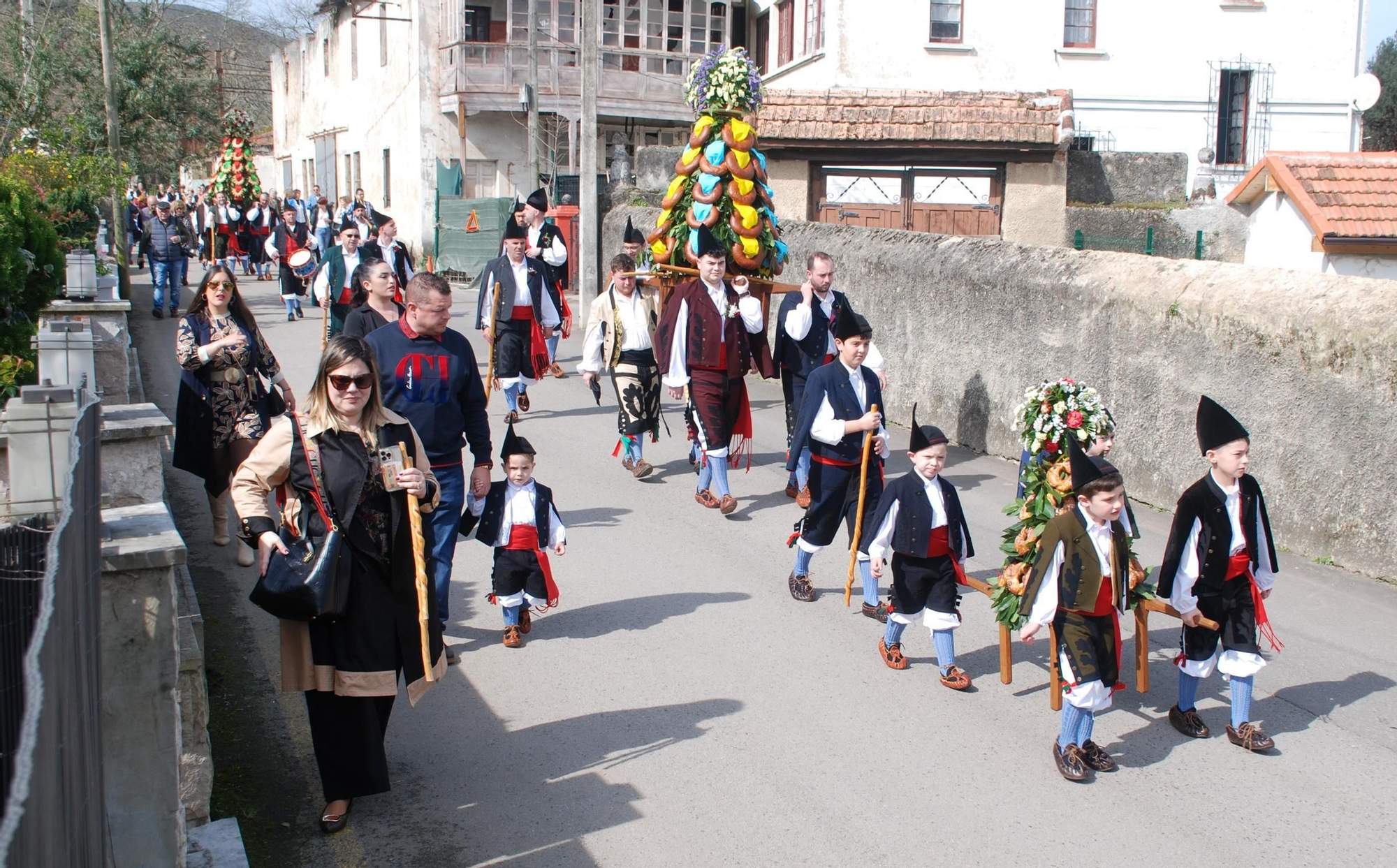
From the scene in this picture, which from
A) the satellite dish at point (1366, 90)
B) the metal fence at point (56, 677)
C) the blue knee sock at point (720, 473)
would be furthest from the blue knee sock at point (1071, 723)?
the satellite dish at point (1366, 90)

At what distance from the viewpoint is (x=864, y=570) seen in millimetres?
7621

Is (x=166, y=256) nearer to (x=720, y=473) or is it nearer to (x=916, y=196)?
(x=916, y=196)

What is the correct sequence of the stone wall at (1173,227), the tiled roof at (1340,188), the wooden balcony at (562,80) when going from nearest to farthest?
the tiled roof at (1340,188)
the stone wall at (1173,227)
the wooden balcony at (562,80)

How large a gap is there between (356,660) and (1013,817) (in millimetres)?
2665

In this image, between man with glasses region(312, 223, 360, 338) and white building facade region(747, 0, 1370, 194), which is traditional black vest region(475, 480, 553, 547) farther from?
white building facade region(747, 0, 1370, 194)

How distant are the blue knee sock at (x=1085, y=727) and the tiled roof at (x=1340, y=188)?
394 inches

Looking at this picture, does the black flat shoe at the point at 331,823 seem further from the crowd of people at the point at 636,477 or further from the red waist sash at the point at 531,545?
the red waist sash at the point at 531,545

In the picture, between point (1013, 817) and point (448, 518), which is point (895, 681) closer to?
point (1013, 817)

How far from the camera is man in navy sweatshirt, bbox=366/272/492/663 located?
6363 millimetres

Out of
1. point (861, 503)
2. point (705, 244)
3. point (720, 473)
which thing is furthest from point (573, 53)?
point (861, 503)

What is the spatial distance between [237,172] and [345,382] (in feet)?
82.1

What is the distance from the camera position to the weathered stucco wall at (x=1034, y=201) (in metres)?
21.0

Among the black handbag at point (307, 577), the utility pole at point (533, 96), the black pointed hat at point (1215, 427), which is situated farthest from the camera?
the utility pole at point (533, 96)

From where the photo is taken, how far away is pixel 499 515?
6.88m
